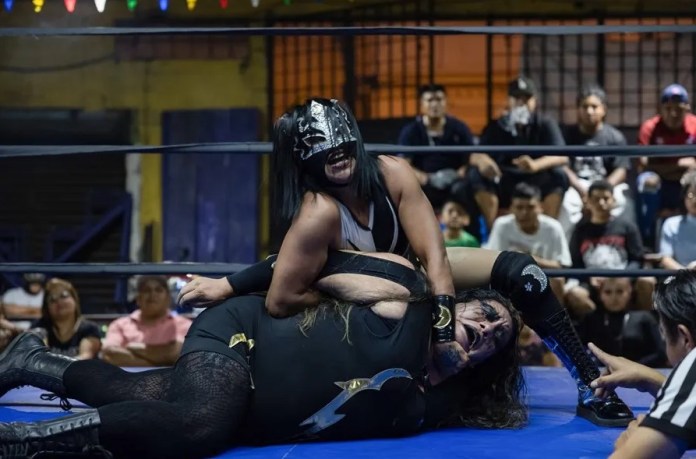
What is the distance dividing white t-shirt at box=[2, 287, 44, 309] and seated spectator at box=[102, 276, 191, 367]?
5.19 feet

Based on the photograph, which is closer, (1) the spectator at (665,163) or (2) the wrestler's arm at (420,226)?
(2) the wrestler's arm at (420,226)

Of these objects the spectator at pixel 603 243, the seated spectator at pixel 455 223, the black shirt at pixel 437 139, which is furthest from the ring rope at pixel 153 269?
the black shirt at pixel 437 139

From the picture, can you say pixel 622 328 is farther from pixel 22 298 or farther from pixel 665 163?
pixel 22 298

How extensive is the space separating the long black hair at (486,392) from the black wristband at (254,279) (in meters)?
0.43

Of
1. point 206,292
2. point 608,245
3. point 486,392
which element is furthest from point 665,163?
point 206,292

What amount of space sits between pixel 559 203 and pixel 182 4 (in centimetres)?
352

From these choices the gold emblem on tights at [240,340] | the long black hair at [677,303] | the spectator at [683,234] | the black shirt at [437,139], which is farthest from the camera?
the black shirt at [437,139]

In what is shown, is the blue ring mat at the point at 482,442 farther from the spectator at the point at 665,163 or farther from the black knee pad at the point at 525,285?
the spectator at the point at 665,163

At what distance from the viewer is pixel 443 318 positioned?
242 cm

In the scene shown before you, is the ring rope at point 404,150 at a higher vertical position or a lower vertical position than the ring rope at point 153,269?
higher

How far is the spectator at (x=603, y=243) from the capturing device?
4938mm

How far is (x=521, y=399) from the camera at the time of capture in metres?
2.74

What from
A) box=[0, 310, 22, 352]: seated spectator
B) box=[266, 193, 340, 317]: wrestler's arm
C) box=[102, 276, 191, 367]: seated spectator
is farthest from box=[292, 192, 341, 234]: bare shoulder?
box=[0, 310, 22, 352]: seated spectator

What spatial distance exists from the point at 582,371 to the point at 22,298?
4292mm
